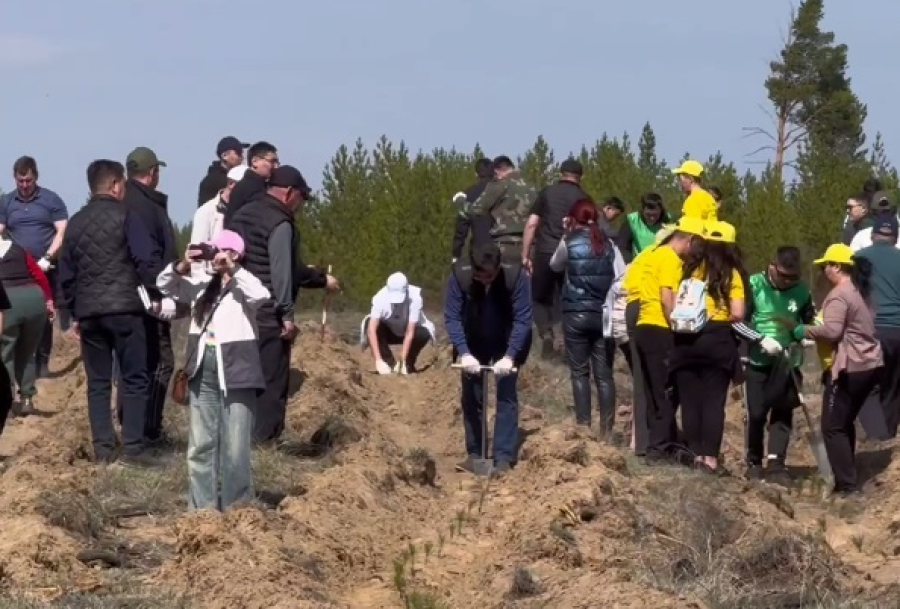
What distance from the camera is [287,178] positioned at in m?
12.1

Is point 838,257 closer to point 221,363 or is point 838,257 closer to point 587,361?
point 587,361

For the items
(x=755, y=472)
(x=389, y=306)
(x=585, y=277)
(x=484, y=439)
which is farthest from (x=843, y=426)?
(x=389, y=306)

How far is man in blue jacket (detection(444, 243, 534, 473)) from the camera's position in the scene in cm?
1308

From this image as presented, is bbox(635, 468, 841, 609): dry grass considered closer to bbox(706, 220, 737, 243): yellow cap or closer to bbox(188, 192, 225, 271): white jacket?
bbox(706, 220, 737, 243): yellow cap

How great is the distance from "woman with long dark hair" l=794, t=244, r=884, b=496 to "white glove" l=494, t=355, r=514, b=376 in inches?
79.1

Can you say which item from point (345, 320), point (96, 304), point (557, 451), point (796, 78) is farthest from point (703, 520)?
point (796, 78)

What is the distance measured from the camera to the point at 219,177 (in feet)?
49.4

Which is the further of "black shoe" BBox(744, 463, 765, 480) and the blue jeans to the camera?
"black shoe" BBox(744, 463, 765, 480)

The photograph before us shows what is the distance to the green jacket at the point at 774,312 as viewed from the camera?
13.6 meters

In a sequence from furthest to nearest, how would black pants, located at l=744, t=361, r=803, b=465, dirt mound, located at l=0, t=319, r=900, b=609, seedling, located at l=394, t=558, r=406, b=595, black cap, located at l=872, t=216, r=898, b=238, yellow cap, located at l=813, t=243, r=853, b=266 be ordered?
1. black cap, located at l=872, t=216, r=898, b=238
2. black pants, located at l=744, t=361, r=803, b=465
3. yellow cap, located at l=813, t=243, r=853, b=266
4. seedling, located at l=394, t=558, r=406, b=595
5. dirt mound, located at l=0, t=319, r=900, b=609

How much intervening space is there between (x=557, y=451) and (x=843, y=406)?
2.41 metres

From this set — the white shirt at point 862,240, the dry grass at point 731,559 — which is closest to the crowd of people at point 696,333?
the white shirt at point 862,240

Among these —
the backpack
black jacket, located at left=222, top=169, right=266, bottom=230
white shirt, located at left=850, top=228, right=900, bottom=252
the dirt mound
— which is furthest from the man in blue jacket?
white shirt, located at left=850, top=228, right=900, bottom=252

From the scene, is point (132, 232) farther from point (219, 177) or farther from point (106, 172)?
point (219, 177)
